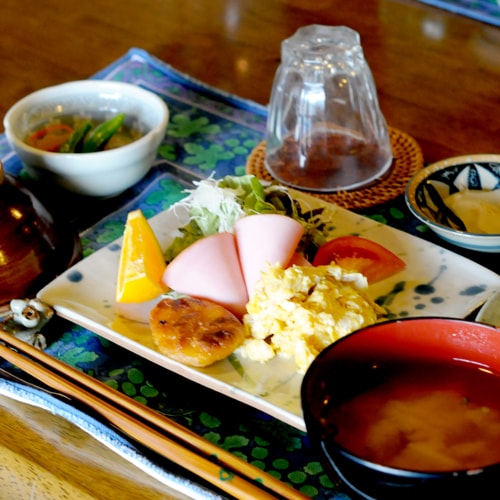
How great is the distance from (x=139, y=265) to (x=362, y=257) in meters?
0.34

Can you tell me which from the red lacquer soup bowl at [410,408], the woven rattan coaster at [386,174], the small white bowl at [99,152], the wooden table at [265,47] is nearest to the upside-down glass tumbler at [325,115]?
the woven rattan coaster at [386,174]

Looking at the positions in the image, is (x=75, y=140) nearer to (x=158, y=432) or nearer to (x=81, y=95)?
(x=81, y=95)

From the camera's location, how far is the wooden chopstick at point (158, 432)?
2.50ft

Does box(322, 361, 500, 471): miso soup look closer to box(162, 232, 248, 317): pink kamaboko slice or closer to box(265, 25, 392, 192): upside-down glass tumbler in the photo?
box(162, 232, 248, 317): pink kamaboko slice

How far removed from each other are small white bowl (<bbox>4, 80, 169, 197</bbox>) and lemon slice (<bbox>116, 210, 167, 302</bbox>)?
212 millimetres

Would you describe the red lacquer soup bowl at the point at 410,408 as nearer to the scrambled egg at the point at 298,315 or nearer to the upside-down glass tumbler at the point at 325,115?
the scrambled egg at the point at 298,315

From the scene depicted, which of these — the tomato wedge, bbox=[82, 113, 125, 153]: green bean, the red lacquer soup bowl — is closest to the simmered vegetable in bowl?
bbox=[82, 113, 125, 153]: green bean

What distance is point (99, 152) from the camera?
1354 mm

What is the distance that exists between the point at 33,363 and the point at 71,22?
1525 millimetres

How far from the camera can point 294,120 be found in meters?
1.50

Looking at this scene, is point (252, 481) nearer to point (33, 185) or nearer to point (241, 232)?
point (241, 232)

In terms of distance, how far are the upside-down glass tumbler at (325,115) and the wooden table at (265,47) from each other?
0.14 m

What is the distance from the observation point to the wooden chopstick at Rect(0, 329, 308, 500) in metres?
0.76

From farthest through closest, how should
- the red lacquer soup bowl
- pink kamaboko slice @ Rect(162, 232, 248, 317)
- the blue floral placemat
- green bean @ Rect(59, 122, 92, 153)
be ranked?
the blue floral placemat
green bean @ Rect(59, 122, 92, 153)
pink kamaboko slice @ Rect(162, 232, 248, 317)
the red lacquer soup bowl
